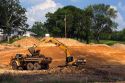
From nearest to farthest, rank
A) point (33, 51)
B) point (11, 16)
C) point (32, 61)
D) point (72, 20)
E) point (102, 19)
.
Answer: point (33, 51) → point (32, 61) → point (11, 16) → point (72, 20) → point (102, 19)

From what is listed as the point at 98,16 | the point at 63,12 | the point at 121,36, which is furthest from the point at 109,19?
the point at 121,36

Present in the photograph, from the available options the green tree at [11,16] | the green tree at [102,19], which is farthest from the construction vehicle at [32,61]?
the green tree at [102,19]

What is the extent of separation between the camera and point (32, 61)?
132 feet

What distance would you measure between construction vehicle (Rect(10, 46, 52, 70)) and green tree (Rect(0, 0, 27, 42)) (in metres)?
81.1

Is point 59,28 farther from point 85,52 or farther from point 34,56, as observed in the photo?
point 34,56

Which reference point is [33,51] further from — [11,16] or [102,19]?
[102,19]

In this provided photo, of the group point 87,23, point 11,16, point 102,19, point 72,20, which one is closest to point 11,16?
point 11,16

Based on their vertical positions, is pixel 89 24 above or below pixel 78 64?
above

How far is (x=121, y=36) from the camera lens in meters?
178

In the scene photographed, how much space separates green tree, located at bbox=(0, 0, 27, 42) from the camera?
398 ft

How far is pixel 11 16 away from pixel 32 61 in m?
85.2

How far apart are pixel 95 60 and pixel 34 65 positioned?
11540 mm

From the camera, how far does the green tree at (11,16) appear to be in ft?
398

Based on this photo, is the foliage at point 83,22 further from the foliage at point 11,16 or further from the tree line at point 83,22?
the foliage at point 11,16
